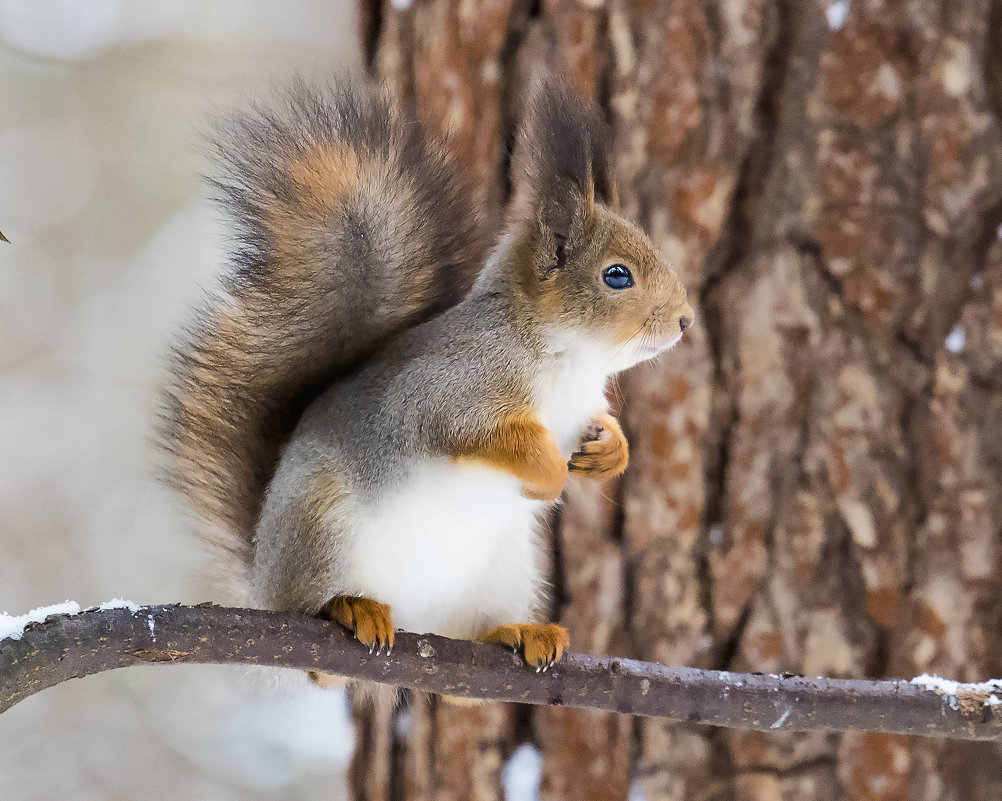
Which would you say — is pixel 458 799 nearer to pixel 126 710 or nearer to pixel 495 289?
pixel 495 289

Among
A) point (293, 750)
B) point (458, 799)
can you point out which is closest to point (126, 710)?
point (293, 750)

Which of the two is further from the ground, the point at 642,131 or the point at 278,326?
the point at 642,131

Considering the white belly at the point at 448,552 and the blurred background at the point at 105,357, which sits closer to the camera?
the white belly at the point at 448,552

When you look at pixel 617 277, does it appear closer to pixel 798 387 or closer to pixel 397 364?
pixel 397 364

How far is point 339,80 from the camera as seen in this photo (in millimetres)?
1052

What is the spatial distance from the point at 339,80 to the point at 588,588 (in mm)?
855

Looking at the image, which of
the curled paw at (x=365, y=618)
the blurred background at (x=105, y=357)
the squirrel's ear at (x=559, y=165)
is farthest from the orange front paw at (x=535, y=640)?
the blurred background at (x=105, y=357)

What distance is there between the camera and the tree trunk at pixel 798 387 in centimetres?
141

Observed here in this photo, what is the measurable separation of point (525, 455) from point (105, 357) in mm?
2150

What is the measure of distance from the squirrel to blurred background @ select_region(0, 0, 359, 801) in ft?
4.63

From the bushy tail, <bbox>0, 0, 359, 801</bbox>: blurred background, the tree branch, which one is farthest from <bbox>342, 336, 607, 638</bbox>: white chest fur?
<bbox>0, 0, 359, 801</bbox>: blurred background

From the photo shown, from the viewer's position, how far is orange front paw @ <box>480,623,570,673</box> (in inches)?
39.6

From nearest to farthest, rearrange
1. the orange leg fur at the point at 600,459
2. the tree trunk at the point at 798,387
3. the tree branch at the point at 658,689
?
the tree branch at the point at 658,689 < the orange leg fur at the point at 600,459 < the tree trunk at the point at 798,387

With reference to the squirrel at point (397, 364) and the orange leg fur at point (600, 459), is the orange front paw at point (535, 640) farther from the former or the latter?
the orange leg fur at point (600, 459)
